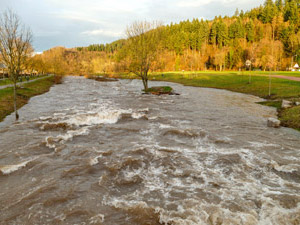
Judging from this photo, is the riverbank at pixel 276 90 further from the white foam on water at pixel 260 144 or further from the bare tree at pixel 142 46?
the bare tree at pixel 142 46

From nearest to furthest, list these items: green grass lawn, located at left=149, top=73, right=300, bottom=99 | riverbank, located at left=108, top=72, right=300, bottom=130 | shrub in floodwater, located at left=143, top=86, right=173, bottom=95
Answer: riverbank, located at left=108, top=72, right=300, bottom=130 < green grass lawn, located at left=149, top=73, right=300, bottom=99 < shrub in floodwater, located at left=143, top=86, right=173, bottom=95

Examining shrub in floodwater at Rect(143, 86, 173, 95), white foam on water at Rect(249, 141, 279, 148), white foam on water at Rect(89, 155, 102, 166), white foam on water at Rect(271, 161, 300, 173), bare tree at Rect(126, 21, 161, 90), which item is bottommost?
white foam on water at Rect(271, 161, 300, 173)

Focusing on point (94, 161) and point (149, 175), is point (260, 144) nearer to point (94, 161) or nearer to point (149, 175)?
point (149, 175)

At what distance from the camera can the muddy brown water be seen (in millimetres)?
6398

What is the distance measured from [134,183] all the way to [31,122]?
1366 cm

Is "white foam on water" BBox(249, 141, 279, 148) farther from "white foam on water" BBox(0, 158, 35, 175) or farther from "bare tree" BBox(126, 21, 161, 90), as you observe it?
"bare tree" BBox(126, 21, 161, 90)

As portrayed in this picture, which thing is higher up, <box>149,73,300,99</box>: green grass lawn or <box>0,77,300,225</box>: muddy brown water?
<box>149,73,300,99</box>: green grass lawn

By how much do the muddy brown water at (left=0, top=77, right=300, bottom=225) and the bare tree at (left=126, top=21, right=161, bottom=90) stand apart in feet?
87.2

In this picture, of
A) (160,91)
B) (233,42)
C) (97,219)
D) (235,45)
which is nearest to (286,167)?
(97,219)

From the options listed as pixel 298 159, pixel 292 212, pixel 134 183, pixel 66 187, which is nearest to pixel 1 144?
pixel 66 187

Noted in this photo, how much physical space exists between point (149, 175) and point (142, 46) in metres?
35.4

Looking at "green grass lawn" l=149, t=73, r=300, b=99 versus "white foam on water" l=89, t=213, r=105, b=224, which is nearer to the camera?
"white foam on water" l=89, t=213, r=105, b=224

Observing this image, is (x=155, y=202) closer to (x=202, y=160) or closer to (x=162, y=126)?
(x=202, y=160)

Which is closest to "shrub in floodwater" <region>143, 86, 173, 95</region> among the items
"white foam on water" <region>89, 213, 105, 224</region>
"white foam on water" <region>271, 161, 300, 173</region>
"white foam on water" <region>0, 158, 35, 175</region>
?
"white foam on water" <region>271, 161, 300, 173</region>
